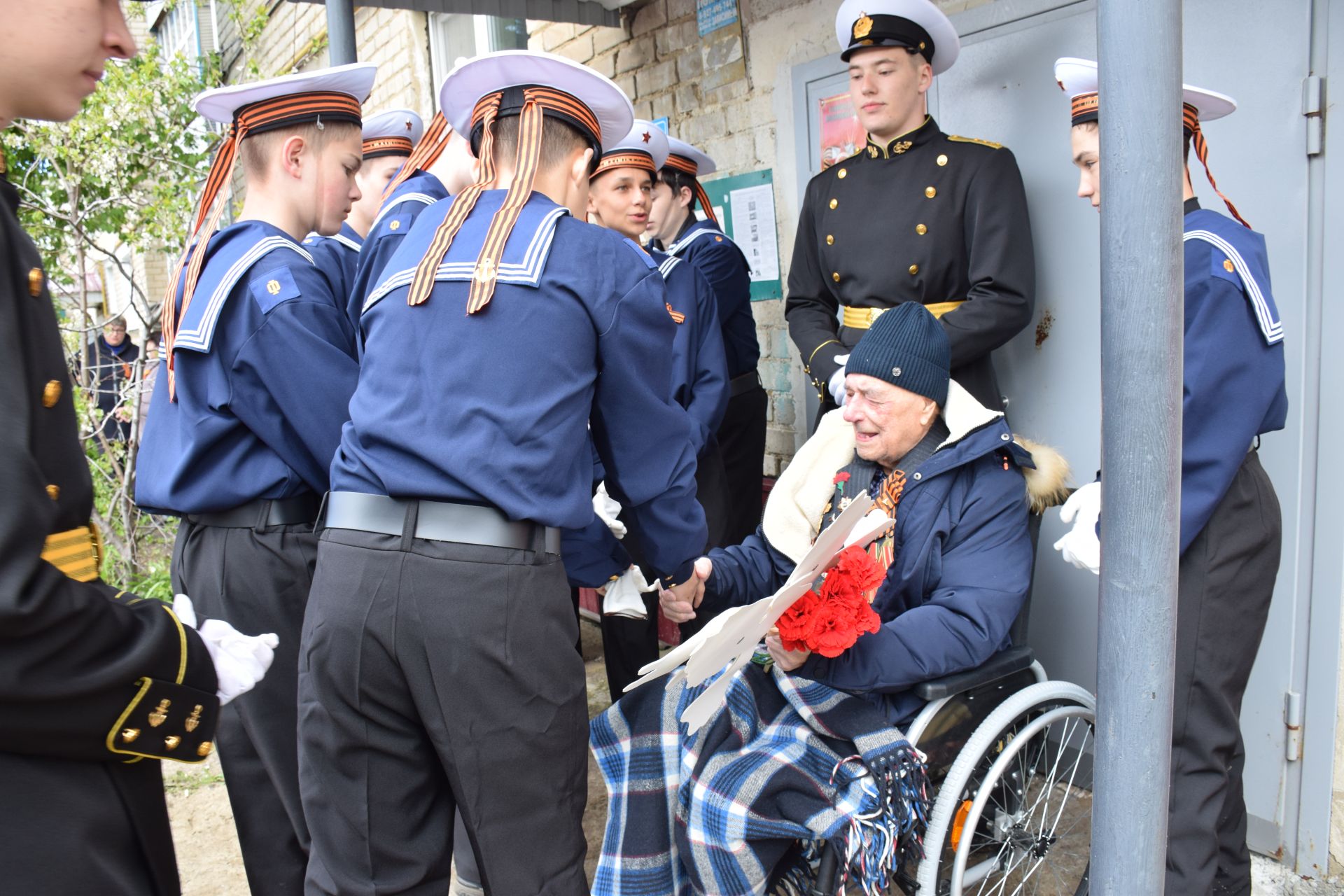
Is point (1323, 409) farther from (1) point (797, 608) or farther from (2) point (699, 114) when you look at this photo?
(2) point (699, 114)

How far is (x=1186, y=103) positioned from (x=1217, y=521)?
87cm

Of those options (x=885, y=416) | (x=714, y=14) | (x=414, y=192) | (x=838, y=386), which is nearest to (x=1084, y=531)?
(x=885, y=416)

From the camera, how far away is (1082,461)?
3.07 metres

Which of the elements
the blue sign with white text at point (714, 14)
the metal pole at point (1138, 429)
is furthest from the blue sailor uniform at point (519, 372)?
the blue sign with white text at point (714, 14)

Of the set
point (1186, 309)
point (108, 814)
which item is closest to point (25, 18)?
point (108, 814)


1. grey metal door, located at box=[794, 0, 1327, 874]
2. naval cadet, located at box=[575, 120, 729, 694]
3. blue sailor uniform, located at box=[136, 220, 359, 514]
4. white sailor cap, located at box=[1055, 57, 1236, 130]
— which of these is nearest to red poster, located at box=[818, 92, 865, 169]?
grey metal door, located at box=[794, 0, 1327, 874]

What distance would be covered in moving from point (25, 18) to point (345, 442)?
0.88m

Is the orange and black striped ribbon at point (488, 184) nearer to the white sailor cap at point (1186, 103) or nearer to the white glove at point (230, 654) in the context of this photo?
the white glove at point (230, 654)

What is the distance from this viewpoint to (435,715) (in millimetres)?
1711

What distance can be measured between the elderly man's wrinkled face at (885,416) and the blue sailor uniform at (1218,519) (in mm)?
612

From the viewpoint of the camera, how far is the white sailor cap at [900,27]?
116 inches

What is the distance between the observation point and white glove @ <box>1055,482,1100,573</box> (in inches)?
81.6

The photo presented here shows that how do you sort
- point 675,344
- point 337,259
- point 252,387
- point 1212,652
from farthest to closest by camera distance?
point 675,344 < point 337,259 < point 252,387 < point 1212,652

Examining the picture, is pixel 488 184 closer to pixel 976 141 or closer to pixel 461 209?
pixel 461 209
